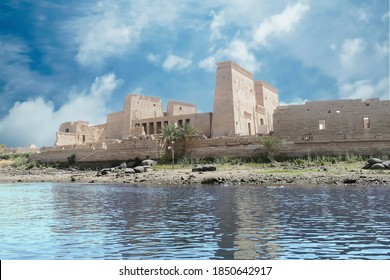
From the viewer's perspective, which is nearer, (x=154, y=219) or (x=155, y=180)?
(x=154, y=219)

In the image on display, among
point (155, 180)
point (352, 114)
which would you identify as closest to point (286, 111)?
point (352, 114)

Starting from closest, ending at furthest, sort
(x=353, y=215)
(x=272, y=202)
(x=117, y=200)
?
(x=353, y=215) < (x=272, y=202) < (x=117, y=200)

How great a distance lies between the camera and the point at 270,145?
27609 millimetres

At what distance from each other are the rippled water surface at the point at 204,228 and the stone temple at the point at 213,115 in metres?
19.2

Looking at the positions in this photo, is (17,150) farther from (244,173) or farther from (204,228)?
(204,228)

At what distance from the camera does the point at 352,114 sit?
93.0 ft

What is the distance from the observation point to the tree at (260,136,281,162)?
27.6 m

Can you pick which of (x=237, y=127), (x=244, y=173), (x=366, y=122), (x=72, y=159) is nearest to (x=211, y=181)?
(x=244, y=173)

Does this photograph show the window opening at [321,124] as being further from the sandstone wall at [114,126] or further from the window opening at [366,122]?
the sandstone wall at [114,126]

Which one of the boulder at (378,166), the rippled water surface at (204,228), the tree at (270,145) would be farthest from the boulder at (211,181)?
the boulder at (378,166)

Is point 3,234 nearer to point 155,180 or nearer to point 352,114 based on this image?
point 155,180

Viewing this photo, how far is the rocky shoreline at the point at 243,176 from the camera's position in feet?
64.3

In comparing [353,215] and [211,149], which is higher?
[211,149]
